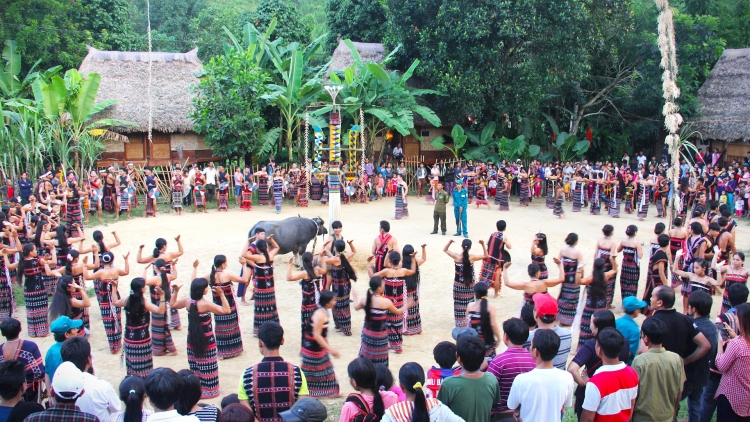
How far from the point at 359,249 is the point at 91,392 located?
→ 973 cm

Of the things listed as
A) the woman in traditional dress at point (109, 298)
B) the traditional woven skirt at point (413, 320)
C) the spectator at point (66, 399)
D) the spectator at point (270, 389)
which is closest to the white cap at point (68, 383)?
the spectator at point (66, 399)

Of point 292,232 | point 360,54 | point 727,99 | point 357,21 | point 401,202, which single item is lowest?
point 292,232

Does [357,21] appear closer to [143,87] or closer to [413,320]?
[143,87]

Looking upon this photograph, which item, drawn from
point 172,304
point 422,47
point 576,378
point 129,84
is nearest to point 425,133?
point 422,47

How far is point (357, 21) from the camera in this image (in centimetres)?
2953

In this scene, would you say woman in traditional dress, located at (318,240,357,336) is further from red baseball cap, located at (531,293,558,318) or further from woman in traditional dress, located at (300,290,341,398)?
red baseball cap, located at (531,293,558,318)

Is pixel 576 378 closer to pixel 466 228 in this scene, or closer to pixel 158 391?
pixel 158 391

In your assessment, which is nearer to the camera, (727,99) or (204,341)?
(204,341)

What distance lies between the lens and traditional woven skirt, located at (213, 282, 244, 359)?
8.94 m

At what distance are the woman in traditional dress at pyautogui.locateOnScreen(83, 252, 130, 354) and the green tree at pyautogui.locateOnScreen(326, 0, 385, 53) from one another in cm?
2131

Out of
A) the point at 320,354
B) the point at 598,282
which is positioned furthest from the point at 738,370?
the point at 320,354

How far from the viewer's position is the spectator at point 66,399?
463cm

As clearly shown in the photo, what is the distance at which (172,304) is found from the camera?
8297mm

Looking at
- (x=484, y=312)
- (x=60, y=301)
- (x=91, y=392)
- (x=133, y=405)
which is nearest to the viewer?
(x=133, y=405)
